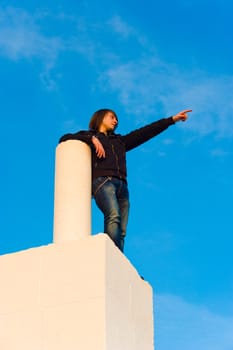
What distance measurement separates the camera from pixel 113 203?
9.30 meters

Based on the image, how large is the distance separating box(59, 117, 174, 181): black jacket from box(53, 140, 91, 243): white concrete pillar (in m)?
0.16

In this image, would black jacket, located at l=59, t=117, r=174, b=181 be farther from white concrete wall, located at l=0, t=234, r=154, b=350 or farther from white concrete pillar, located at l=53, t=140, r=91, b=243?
white concrete wall, located at l=0, t=234, r=154, b=350

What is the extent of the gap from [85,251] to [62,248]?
330 mm

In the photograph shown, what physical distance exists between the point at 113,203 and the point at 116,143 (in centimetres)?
118

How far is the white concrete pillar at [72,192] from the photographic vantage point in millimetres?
8938

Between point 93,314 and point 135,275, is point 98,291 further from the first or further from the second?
point 135,275

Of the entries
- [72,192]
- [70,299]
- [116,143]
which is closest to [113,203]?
[72,192]

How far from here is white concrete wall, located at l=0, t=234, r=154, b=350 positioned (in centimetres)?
783

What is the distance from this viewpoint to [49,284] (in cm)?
829

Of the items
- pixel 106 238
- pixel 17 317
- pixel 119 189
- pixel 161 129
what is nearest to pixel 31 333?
pixel 17 317

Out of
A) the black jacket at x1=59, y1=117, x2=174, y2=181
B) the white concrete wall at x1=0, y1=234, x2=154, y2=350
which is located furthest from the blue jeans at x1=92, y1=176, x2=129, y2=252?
the white concrete wall at x1=0, y1=234, x2=154, y2=350

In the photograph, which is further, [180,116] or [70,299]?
[180,116]

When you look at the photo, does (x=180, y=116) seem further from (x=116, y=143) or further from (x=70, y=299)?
(x=70, y=299)

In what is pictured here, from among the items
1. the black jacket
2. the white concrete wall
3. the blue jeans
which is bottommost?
the white concrete wall
